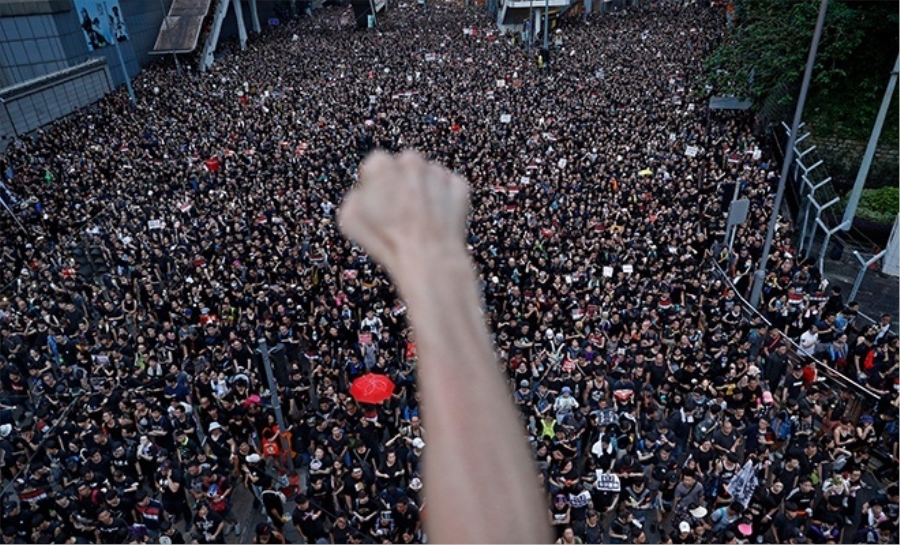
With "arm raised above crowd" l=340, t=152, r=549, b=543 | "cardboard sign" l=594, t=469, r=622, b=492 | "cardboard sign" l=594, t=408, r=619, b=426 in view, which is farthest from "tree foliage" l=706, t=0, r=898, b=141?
"arm raised above crowd" l=340, t=152, r=549, b=543

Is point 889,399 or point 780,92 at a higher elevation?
point 780,92

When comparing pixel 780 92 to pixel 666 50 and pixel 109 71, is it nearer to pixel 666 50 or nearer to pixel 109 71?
pixel 666 50

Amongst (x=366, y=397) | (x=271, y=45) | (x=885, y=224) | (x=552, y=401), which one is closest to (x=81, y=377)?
(x=366, y=397)

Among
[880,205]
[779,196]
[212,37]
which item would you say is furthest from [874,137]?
[212,37]

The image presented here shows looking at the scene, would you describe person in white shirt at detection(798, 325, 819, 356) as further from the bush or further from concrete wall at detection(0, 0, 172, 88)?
concrete wall at detection(0, 0, 172, 88)

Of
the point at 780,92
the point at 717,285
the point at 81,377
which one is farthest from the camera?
the point at 780,92

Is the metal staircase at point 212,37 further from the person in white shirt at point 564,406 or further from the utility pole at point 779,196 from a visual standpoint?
the person in white shirt at point 564,406

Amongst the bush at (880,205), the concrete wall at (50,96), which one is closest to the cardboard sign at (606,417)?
the bush at (880,205)
